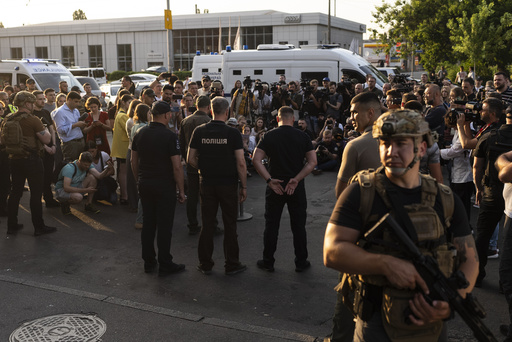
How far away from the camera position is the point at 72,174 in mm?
8852

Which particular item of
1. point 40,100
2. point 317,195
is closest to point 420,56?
point 317,195

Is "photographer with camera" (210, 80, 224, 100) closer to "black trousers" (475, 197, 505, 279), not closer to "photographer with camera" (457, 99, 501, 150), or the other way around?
"photographer with camera" (457, 99, 501, 150)

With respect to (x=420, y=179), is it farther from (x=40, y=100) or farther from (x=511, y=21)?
(x=511, y=21)

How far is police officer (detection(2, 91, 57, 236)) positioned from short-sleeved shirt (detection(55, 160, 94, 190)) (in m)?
1.14

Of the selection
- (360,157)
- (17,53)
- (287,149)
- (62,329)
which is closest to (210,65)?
(287,149)

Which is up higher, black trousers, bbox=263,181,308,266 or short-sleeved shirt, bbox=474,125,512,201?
short-sleeved shirt, bbox=474,125,512,201

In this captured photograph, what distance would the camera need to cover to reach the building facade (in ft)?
197

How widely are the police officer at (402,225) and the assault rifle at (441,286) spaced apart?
55mm

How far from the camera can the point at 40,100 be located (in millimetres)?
9555

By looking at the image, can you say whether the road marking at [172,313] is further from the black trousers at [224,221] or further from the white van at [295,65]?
the white van at [295,65]

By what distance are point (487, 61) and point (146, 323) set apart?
22046mm

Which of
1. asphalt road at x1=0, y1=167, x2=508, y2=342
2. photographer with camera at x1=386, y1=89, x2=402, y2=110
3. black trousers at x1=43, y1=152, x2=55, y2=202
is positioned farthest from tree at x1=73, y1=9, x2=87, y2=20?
photographer with camera at x1=386, y1=89, x2=402, y2=110

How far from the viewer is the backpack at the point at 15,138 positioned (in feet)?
24.2

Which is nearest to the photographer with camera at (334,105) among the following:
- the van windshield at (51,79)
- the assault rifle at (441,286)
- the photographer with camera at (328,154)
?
the photographer with camera at (328,154)
